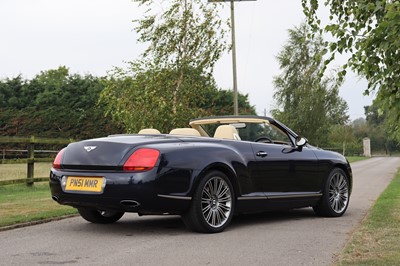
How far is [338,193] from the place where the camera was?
8.91 meters

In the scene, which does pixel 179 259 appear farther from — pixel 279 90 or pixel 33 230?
pixel 279 90

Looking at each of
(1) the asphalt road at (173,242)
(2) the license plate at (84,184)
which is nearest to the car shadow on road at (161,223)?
(1) the asphalt road at (173,242)

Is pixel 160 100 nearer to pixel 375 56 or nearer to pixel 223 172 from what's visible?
pixel 223 172

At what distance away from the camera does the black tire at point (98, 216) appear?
7.61m

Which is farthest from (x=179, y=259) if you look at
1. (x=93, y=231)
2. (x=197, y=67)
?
(x=197, y=67)

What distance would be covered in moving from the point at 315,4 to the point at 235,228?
10.4 feet

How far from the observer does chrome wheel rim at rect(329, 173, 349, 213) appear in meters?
8.78

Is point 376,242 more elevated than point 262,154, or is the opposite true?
point 262,154

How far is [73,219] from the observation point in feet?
27.0

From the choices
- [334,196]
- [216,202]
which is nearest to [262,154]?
[216,202]

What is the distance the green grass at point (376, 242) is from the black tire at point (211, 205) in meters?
1.53

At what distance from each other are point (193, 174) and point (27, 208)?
384cm

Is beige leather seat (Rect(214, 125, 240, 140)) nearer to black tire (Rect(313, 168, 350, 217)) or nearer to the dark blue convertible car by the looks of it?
the dark blue convertible car

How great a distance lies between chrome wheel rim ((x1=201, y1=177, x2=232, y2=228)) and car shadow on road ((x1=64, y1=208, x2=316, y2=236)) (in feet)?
1.03
